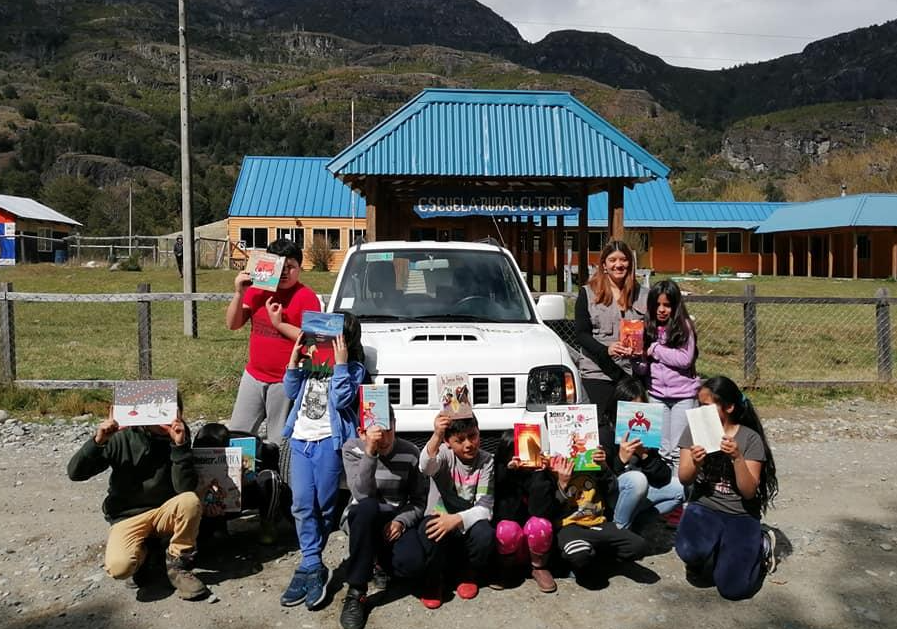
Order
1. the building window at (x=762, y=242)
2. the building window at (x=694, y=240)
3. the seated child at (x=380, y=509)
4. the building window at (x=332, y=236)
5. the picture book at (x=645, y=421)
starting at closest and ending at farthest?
A: the seated child at (x=380, y=509), the picture book at (x=645, y=421), the building window at (x=332, y=236), the building window at (x=694, y=240), the building window at (x=762, y=242)

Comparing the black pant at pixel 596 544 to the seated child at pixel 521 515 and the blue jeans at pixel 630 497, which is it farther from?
the blue jeans at pixel 630 497

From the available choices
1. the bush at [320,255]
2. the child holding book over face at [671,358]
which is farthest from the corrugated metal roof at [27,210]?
the child holding book over face at [671,358]

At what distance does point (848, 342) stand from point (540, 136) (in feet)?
24.2

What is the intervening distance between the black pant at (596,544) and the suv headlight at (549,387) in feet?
2.70

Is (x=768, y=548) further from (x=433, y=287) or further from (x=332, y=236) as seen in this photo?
(x=332, y=236)

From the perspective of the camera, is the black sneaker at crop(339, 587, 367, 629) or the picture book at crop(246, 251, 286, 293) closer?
the black sneaker at crop(339, 587, 367, 629)

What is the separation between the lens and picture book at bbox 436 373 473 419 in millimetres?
4137

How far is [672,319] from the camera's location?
5195mm

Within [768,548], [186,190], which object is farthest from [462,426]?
[186,190]

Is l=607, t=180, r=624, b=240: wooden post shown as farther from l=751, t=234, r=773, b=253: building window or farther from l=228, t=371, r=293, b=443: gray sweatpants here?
l=751, t=234, r=773, b=253: building window

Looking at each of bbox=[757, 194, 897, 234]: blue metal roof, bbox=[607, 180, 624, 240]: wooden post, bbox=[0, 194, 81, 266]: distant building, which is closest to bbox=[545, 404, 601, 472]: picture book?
bbox=[607, 180, 624, 240]: wooden post

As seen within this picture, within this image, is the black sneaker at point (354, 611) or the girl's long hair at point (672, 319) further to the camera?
the girl's long hair at point (672, 319)

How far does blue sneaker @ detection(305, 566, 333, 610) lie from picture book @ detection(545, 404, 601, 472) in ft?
4.58

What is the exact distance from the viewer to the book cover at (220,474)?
4574 millimetres
